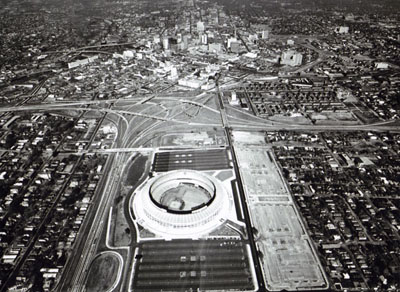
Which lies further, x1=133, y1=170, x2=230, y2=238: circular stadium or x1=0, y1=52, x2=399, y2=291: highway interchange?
x1=133, y1=170, x2=230, y2=238: circular stadium

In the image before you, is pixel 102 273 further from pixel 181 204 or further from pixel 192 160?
pixel 192 160

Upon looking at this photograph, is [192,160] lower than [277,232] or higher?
lower

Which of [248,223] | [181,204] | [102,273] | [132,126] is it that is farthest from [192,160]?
[102,273]

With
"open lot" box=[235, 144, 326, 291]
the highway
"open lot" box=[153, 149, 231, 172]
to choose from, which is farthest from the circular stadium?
"open lot" box=[153, 149, 231, 172]

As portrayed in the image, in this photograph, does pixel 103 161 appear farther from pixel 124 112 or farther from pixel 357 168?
pixel 357 168

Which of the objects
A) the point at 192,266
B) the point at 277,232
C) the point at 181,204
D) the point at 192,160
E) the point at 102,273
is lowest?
the point at 192,160

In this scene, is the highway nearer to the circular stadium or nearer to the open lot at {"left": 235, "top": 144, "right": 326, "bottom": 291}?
the open lot at {"left": 235, "top": 144, "right": 326, "bottom": 291}

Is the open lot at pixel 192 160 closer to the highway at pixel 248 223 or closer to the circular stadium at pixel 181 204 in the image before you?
the highway at pixel 248 223

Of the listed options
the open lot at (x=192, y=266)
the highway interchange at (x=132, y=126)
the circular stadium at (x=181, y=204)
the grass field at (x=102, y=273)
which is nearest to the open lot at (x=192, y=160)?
the highway interchange at (x=132, y=126)

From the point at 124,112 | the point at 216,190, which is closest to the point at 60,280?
the point at 216,190
